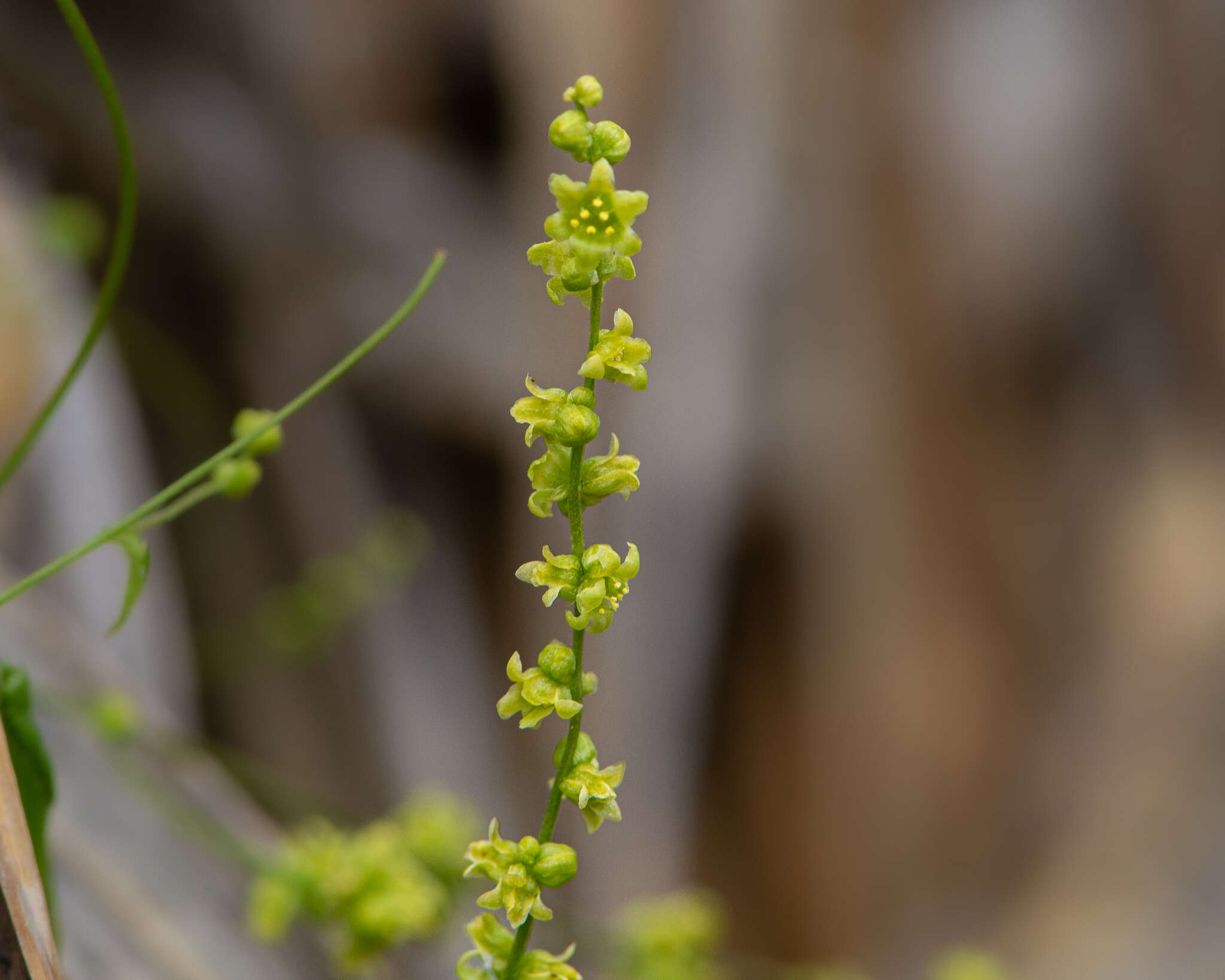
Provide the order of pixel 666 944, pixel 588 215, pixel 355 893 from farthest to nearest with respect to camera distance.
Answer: pixel 666 944
pixel 355 893
pixel 588 215

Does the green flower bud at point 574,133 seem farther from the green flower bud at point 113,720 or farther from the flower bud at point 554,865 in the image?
the green flower bud at point 113,720

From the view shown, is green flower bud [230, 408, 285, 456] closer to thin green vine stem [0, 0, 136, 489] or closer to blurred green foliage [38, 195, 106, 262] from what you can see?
thin green vine stem [0, 0, 136, 489]

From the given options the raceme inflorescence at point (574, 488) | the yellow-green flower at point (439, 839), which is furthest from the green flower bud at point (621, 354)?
the yellow-green flower at point (439, 839)

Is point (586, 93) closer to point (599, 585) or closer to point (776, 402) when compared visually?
point (599, 585)

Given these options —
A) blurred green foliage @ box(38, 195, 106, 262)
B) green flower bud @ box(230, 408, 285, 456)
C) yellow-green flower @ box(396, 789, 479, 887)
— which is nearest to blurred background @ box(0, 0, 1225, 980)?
blurred green foliage @ box(38, 195, 106, 262)

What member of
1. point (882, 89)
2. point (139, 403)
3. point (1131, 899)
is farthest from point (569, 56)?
point (1131, 899)

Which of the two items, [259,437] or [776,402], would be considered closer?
[259,437]

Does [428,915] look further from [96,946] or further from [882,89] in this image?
[882,89]

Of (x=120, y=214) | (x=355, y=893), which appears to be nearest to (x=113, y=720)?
(x=355, y=893)
